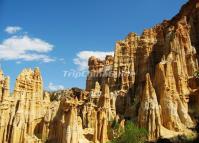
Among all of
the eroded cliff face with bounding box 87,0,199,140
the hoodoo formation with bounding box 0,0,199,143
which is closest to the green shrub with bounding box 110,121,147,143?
the hoodoo formation with bounding box 0,0,199,143

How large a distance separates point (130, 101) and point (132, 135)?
25.0 metres

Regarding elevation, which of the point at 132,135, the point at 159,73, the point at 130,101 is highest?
the point at 159,73

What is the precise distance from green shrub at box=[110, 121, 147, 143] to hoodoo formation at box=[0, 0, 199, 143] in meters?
1.18

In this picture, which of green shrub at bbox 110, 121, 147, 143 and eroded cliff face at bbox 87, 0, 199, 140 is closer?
green shrub at bbox 110, 121, 147, 143

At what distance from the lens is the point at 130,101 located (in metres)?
78.5

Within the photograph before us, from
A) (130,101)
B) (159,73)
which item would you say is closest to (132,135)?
(159,73)

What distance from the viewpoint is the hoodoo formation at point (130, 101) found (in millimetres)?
57844

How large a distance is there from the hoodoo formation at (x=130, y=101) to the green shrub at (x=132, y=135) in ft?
3.86

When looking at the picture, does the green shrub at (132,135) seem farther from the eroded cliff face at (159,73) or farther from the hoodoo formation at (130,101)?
the eroded cliff face at (159,73)

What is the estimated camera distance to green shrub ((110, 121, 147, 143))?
177ft

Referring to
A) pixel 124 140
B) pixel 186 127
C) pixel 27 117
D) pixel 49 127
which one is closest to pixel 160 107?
pixel 186 127

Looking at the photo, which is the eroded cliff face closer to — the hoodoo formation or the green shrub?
the hoodoo formation

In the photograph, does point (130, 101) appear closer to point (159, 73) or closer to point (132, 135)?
point (159, 73)

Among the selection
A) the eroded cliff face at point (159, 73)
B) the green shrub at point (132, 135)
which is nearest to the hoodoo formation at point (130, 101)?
the eroded cliff face at point (159, 73)
